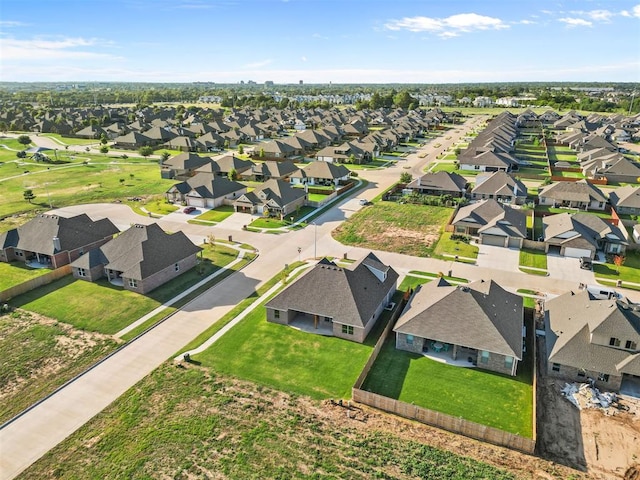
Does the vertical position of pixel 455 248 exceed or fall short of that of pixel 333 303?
it falls short

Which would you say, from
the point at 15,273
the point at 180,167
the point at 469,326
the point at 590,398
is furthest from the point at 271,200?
the point at 590,398

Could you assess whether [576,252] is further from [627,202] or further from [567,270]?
[627,202]

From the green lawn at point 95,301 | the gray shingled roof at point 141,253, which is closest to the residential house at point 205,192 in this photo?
the gray shingled roof at point 141,253

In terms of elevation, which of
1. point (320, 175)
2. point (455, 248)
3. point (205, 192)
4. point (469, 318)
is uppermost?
point (320, 175)

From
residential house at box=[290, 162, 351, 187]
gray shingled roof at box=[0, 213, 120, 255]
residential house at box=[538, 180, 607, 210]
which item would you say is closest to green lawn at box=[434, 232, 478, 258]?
residential house at box=[538, 180, 607, 210]

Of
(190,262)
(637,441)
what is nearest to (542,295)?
(637,441)

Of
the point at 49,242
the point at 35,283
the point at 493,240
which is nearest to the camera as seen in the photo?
the point at 35,283

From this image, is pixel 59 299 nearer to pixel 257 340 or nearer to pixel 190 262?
pixel 190 262
